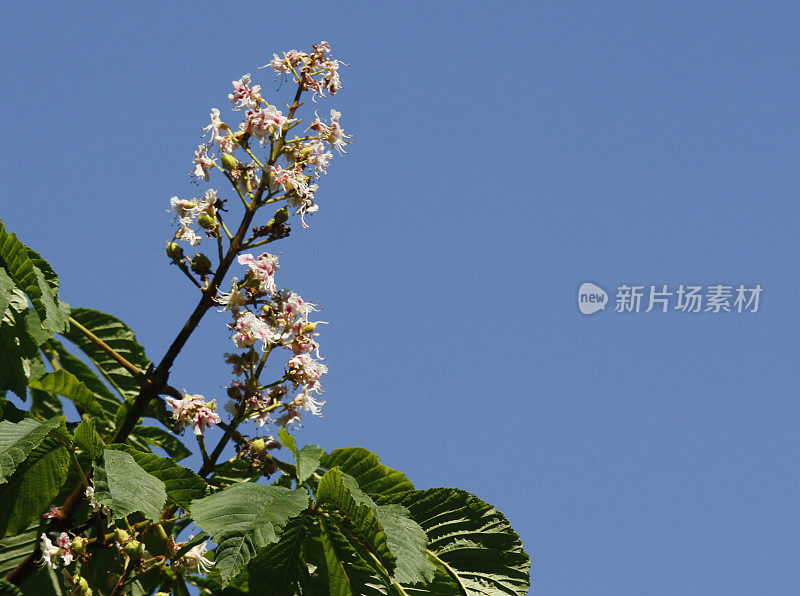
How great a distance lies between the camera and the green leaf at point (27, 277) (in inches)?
108

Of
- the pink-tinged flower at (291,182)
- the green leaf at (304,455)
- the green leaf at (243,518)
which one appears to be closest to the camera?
the green leaf at (243,518)

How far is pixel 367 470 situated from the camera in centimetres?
279

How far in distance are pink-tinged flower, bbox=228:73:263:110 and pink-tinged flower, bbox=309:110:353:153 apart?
20cm

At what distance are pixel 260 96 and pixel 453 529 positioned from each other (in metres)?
1.54

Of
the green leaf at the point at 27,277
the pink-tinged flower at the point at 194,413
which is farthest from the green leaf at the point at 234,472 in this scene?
the green leaf at the point at 27,277

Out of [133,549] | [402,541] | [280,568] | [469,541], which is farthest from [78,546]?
[469,541]

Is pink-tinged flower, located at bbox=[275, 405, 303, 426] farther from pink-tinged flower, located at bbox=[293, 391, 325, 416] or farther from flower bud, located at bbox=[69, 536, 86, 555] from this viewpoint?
flower bud, located at bbox=[69, 536, 86, 555]

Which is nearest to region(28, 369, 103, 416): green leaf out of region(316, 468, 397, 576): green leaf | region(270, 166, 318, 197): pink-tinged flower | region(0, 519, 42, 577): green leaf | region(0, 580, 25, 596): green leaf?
region(0, 519, 42, 577): green leaf

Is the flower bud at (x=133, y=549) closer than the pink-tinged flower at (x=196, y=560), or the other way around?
the flower bud at (x=133, y=549)

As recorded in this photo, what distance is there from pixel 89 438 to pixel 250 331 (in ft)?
1.94

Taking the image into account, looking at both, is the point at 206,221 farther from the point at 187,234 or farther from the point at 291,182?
the point at 291,182

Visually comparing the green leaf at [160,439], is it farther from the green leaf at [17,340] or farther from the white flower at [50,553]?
the white flower at [50,553]

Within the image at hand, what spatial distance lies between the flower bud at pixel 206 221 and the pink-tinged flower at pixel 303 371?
0.49 meters

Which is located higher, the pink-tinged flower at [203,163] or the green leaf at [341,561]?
the pink-tinged flower at [203,163]
